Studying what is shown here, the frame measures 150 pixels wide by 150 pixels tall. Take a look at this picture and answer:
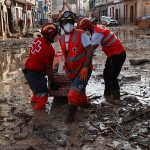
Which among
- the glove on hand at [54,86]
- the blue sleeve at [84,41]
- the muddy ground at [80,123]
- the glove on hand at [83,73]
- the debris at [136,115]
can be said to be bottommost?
the muddy ground at [80,123]

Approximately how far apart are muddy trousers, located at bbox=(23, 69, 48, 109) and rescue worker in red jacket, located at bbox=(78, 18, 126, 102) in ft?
3.60

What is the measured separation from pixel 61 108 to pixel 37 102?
0.45m

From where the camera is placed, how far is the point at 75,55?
5.57 metres

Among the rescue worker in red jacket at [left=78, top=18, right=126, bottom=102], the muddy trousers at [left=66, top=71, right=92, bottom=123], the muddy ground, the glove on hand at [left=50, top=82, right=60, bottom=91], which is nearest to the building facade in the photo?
the rescue worker in red jacket at [left=78, top=18, right=126, bottom=102]

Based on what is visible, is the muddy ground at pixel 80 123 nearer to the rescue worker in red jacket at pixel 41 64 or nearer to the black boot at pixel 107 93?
the black boot at pixel 107 93

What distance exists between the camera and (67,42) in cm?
556

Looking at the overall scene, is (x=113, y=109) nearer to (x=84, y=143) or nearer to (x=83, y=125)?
(x=83, y=125)

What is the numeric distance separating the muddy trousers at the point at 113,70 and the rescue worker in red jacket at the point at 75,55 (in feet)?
3.85

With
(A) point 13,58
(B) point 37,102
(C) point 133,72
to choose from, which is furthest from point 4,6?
(B) point 37,102

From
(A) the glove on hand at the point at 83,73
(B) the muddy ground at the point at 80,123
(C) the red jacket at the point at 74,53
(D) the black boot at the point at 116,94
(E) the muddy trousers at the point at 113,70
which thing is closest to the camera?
(B) the muddy ground at the point at 80,123

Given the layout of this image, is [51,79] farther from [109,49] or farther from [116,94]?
[116,94]

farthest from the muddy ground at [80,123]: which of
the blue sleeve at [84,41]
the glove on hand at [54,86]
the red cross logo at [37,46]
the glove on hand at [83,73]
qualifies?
the blue sleeve at [84,41]

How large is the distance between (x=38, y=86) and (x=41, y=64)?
0.41 meters

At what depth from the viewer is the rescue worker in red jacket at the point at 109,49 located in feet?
20.3
